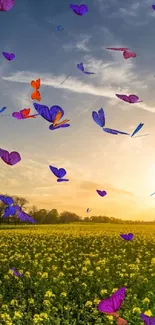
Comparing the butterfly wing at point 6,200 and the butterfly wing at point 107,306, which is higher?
the butterfly wing at point 6,200

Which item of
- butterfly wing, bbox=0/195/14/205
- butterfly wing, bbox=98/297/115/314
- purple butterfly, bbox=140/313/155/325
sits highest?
butterfly wing, bbox=0/195/14/205

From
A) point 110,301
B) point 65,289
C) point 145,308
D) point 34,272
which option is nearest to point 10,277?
point 34,272

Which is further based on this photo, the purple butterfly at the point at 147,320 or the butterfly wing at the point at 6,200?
the butterfly wing at the point at 6,200

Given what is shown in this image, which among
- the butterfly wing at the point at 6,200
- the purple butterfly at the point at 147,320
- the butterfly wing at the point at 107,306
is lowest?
the purple butterfly at the point at 147,320

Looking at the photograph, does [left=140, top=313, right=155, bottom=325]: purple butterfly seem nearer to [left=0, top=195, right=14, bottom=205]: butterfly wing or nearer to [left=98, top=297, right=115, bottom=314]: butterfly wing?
[left=98, top=297, right=115, bottom=314]: butterfly wing

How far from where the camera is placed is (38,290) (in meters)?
10.9

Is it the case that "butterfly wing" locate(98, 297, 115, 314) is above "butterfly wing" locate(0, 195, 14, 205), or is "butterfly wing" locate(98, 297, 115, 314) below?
below

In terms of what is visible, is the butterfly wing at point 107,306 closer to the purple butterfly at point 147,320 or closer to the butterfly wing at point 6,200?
the purple butterfly at point 147,320

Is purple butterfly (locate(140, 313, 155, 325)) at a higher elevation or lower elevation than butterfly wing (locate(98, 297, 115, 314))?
lower

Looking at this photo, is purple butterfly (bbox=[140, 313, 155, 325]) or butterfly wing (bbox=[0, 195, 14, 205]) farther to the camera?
butterfly wing (bbox=[0, 195, 14, 205])

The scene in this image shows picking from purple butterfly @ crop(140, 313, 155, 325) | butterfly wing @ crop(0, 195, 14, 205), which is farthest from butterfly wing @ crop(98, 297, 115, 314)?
butterfly wing @ crop(0, 195, 14, 205)

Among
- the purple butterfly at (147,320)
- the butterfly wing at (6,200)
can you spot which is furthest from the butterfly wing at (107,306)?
the butterfly wing at (6,200)

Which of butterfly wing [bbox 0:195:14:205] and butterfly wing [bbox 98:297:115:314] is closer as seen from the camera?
butterfly wing [bbox 98:297:115:314]

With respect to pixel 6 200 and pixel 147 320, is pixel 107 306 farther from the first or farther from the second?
pixel 6 200
